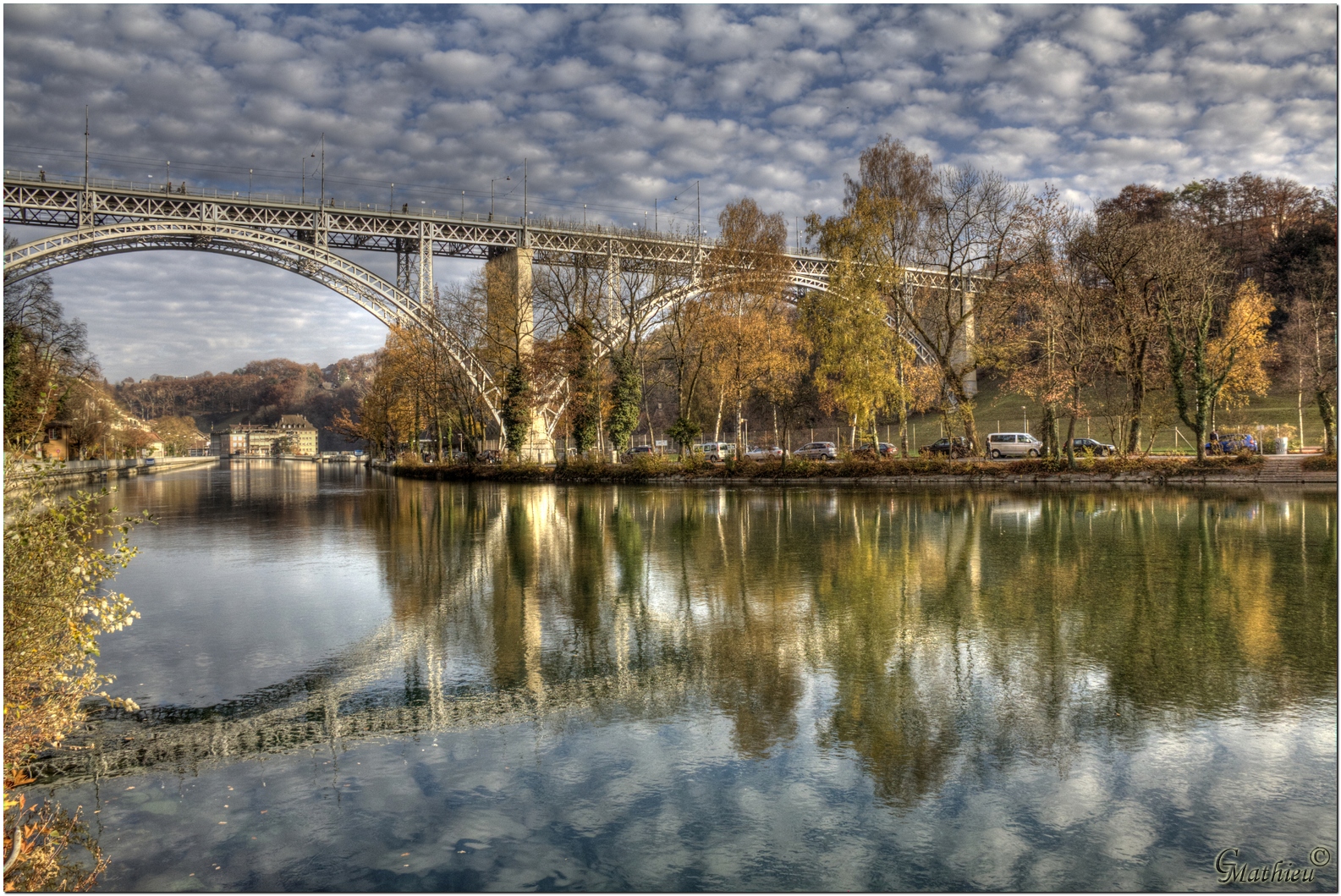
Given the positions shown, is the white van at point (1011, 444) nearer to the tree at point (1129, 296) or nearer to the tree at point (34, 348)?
the tree at point (1129, 296)

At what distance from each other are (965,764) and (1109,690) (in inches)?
93.9

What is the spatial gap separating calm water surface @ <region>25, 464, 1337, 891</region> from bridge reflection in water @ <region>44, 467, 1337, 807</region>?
50 millimetres

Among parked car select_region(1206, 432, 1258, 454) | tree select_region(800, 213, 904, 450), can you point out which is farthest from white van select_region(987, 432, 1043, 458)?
tree select_region(800, 213, 904, 450)

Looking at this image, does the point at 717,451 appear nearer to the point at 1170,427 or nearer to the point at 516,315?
the point at 516,315

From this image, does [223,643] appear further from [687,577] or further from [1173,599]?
[1173,599]

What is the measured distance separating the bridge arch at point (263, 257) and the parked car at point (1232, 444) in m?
43.3

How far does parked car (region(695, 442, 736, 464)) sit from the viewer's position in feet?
150

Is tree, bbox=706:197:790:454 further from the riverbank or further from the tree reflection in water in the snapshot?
the tree reflection in water

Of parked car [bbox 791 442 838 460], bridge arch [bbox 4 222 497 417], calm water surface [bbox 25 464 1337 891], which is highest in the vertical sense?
bridge arch [bbox 4 222 497 417]

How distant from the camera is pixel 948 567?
14.2 meters

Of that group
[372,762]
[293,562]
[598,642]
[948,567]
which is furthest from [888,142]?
[372,762]

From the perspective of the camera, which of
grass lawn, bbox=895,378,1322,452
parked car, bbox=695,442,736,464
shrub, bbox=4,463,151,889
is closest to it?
shrub, bbox=4,463,151,889

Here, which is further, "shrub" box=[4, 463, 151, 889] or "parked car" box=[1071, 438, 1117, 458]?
"parked car" box=[1071, 438, 1117, 458]

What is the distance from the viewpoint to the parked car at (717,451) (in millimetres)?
45578
